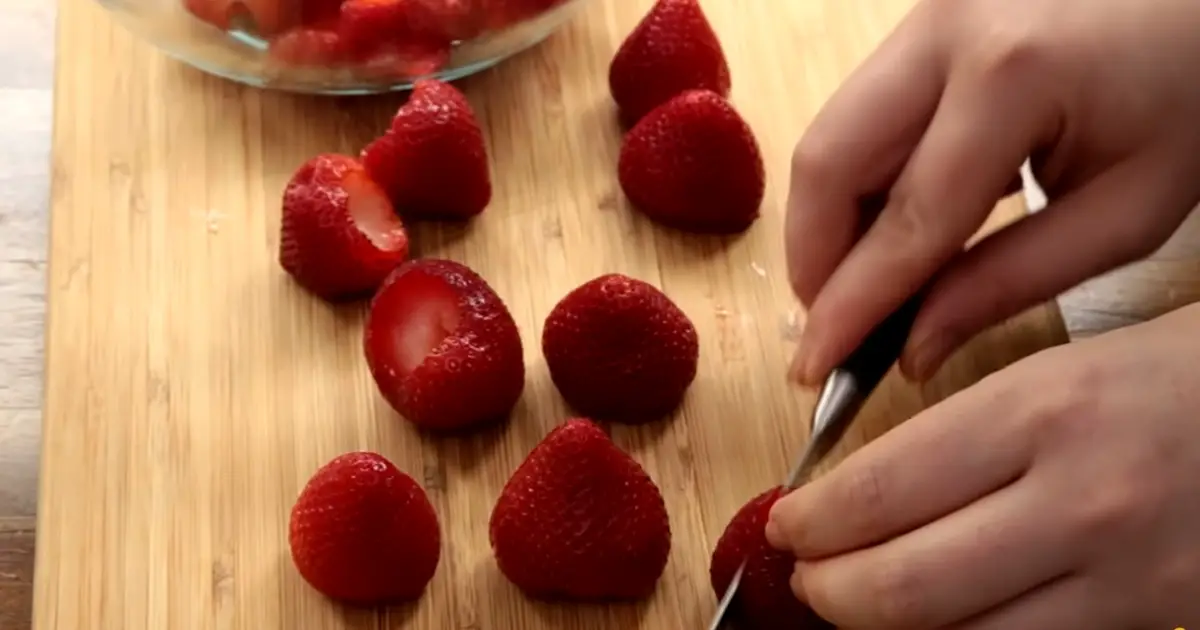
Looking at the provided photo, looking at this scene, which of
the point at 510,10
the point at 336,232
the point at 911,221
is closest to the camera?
the point at 911,221

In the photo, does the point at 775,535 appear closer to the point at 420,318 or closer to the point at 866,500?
the point at 866,500

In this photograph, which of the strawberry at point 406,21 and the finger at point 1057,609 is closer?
the finger at point 1057,609

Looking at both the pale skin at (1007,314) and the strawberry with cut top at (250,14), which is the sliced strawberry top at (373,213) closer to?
the strawberry with cut top at (250,14)

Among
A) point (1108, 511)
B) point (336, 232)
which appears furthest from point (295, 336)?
point (1108, 511)

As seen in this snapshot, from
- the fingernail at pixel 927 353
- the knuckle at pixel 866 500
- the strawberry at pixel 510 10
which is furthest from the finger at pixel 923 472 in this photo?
the strawberry at pixel 510 10

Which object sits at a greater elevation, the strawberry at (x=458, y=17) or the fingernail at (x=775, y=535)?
the strawberry at (x=458, y=17)

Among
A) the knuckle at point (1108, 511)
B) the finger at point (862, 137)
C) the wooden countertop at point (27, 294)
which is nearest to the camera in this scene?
the knuckle at point (1108, 511)

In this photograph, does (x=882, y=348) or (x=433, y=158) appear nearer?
(x=882, y=348)

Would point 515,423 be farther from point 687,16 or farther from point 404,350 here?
point 687,16
